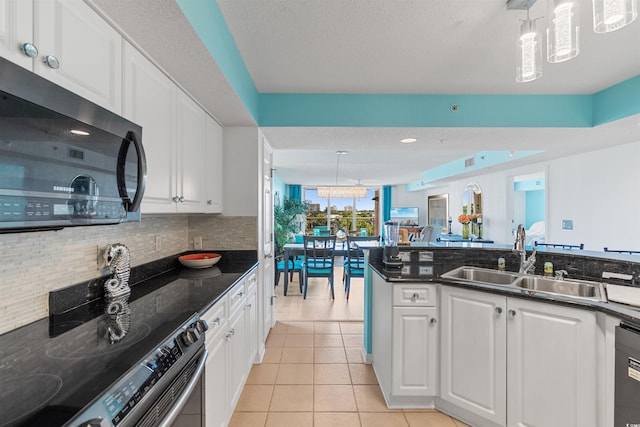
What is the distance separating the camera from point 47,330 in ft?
3.61

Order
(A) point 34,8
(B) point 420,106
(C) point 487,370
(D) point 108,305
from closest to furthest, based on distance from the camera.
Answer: (A) point 34,8
(D) point 108,305
(C) point 487,370
(B) point 420,106

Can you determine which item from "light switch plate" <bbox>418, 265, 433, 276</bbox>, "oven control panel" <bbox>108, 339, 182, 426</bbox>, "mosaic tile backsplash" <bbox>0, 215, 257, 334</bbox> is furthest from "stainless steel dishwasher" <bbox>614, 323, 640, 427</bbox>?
"mosaic tile backsplash" <bbox>0, 215, 257, 334</bbox>

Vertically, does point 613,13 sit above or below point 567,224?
above

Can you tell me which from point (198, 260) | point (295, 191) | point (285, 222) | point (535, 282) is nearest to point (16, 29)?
point (198, 260)

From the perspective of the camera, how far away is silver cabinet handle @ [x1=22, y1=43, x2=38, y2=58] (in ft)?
2.71

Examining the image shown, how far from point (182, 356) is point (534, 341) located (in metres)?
1.81

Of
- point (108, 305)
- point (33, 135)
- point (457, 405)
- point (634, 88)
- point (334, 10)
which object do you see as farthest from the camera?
point (634, 88)

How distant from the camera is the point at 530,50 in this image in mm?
1391

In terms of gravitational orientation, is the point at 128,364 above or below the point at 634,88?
below

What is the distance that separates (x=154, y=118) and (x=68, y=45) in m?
0.54

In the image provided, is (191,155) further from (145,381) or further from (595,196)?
(595,196)

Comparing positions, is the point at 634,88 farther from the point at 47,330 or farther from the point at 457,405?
the point at 47,330

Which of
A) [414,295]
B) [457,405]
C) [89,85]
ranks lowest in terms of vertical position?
[457,405]

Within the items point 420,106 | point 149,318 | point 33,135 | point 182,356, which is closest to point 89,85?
point 33,135
